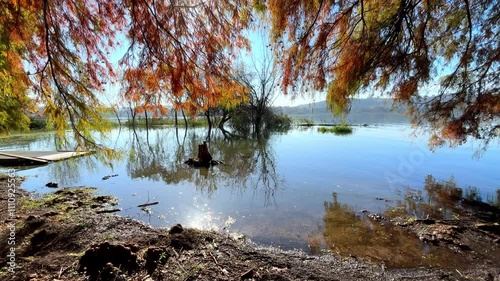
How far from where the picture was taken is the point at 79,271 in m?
2.24

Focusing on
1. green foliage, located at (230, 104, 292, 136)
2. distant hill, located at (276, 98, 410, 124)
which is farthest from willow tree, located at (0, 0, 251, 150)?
green foliage, located at (230, 104, 292, 136)

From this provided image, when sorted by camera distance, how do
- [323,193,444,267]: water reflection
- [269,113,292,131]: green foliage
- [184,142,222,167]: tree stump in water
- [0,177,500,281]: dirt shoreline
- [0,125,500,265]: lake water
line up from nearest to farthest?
1. [0,177,500,281]: dirt shoreline
2. [323,193,444,267]: water reflection
3. [0,125,500,265]: lake water
4. [184,142,222,167]: tree stump in water
5. [269,113,292,131]: green foliage

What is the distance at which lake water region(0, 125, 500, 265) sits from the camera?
157 inches

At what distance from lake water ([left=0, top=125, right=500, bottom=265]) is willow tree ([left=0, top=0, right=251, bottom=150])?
4.05 ft

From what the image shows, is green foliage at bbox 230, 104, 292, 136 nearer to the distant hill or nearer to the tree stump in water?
the distant hill

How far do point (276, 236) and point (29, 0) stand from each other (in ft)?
11.9

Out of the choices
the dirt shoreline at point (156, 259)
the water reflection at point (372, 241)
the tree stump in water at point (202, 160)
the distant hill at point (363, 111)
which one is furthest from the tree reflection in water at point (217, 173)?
the dirt shoreline at point (156, 259)

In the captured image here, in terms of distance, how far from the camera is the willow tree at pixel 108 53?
7.95ft

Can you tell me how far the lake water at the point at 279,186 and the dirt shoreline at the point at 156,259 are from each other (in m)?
0.54

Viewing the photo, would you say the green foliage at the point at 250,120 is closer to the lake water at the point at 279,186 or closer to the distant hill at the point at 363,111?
the distant hill at the point at 363,111

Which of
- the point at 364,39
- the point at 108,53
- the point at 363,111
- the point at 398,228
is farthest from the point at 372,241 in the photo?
the point at 363,111

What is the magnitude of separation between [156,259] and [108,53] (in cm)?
226

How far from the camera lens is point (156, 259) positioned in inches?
98.3

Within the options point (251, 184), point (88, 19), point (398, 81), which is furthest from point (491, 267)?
point (88, 19)
